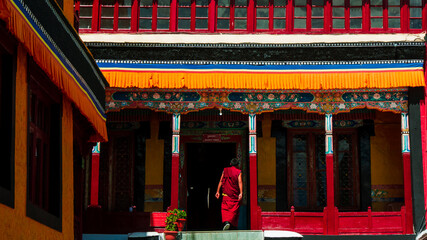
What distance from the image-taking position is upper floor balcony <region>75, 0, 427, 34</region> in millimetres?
15656

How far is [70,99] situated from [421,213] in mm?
8299

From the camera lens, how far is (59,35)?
8.24 metres

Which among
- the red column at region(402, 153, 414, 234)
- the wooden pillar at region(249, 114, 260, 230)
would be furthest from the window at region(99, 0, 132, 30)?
the red column at region(402, 153, 414, 234)

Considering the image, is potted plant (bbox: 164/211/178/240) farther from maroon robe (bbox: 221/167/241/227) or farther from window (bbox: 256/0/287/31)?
window (bbox: 256/0/287/31)

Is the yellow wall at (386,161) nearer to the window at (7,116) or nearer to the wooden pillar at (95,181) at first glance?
the wooden pillar at (95,181)

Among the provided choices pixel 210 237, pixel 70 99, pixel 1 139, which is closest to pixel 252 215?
pixel 210 237

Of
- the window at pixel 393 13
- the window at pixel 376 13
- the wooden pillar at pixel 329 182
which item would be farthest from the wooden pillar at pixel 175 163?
the window at pixel 393 13

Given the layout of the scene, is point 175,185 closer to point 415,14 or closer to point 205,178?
point 205,178

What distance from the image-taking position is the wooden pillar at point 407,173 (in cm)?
1474

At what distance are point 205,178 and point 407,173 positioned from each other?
4.76 m

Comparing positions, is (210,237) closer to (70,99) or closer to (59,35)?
(70,99)

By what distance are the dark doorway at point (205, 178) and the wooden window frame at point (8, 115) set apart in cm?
1058

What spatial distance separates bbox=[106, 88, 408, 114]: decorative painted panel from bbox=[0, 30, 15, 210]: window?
8514 mm

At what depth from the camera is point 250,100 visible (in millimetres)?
15539
